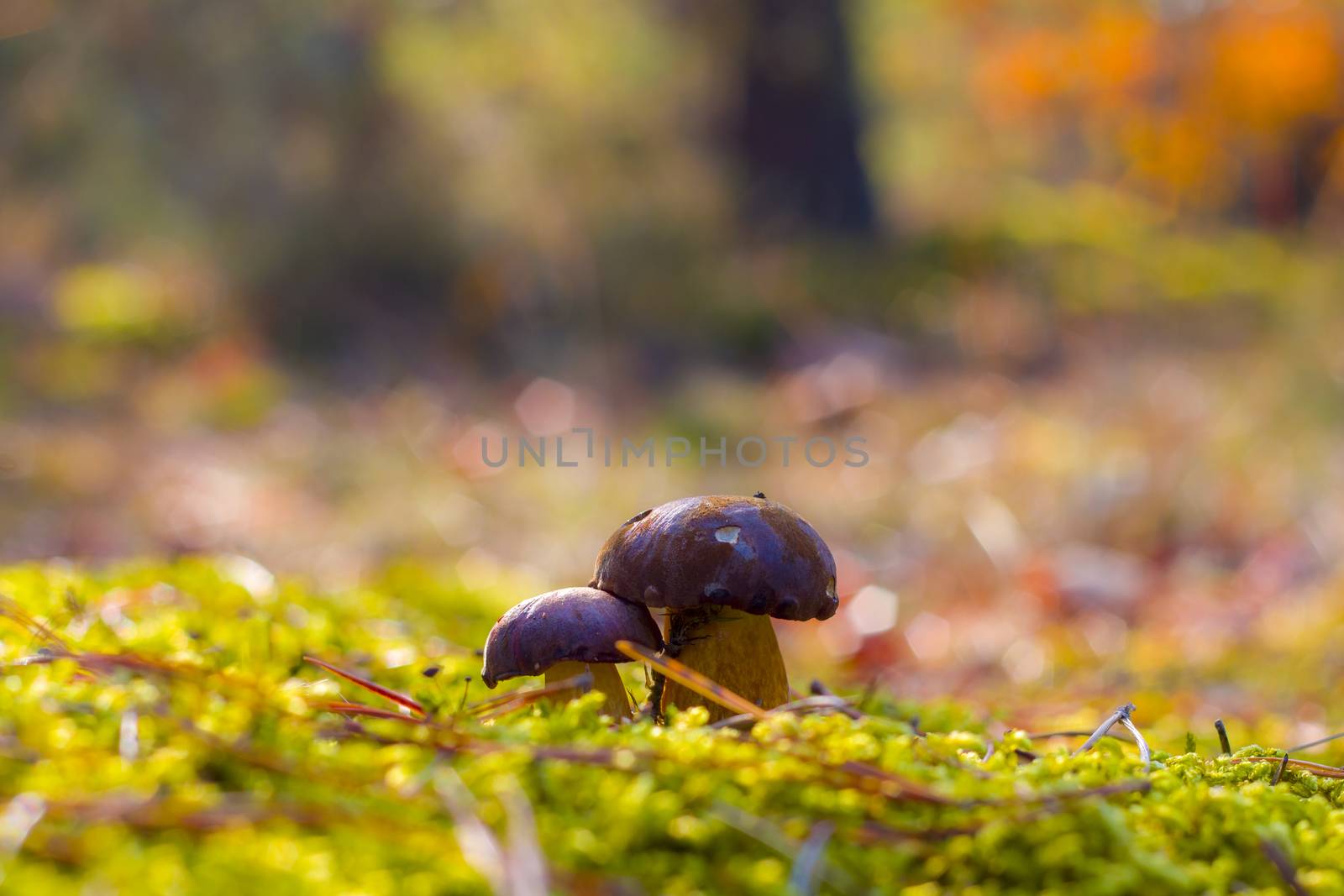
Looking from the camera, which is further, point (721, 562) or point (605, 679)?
point (605, 679)

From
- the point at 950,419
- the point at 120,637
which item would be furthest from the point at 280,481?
the point at 120,637

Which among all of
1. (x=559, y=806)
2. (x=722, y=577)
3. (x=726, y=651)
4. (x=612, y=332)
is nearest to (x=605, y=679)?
(x=726, y=651)

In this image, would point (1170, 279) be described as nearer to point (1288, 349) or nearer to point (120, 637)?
point (1288, 349)

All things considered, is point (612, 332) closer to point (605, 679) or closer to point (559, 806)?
point (605, 679)

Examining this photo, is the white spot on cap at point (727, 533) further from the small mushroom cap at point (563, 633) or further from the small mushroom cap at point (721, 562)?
the small mushroom cap at point (563, 633)

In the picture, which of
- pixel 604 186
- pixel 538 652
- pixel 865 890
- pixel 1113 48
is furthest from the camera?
pixel 1113 48

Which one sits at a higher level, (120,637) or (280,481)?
(280,481)
